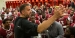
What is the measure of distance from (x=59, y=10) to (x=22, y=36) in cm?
89

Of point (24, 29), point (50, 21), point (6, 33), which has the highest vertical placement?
point (50, 21)

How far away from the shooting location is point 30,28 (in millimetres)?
3312

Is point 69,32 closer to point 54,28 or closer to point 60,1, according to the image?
point 54,28

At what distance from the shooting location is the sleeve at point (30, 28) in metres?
3.23

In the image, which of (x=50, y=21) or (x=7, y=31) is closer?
(x=50, y=21)

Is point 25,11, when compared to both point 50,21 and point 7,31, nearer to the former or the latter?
point 50,21

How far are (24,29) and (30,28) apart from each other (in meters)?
0.16

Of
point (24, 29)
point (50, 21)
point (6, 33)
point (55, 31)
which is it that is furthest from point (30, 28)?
point (6, 33)

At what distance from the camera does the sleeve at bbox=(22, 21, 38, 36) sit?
127 inches

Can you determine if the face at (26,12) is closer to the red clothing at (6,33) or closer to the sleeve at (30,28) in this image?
the sleeve at (30,28)

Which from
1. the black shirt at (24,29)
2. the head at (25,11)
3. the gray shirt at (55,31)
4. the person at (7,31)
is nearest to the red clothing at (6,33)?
the person at (7,31)

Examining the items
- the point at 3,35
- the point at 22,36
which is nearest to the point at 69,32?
the point at 22,36

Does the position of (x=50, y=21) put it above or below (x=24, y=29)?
above

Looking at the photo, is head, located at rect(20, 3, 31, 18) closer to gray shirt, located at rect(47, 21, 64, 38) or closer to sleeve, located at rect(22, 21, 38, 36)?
sleeve, located at rect(22, 21, 38, 36)
